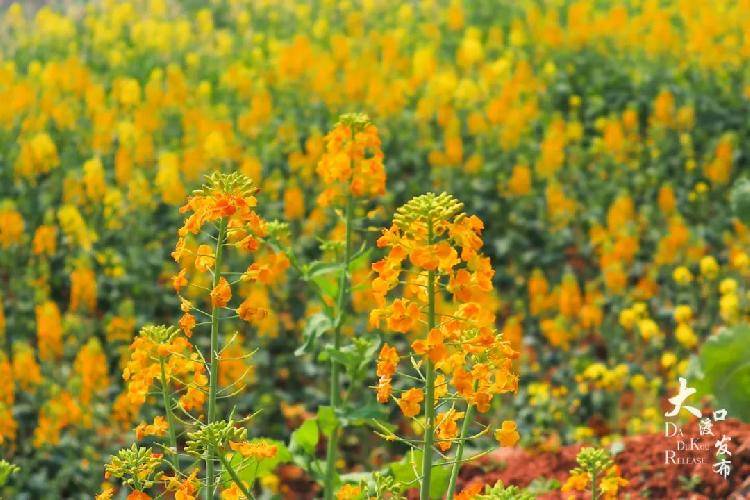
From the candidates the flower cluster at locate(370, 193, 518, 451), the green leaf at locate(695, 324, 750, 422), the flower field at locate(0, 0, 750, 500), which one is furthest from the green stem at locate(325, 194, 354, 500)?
the green leaf at locate(695, 324, 750, 422)

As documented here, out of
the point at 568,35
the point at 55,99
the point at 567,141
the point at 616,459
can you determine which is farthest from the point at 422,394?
the point at 568,35

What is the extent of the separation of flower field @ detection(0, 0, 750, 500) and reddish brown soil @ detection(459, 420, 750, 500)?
0.01 meters

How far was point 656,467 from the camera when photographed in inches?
159

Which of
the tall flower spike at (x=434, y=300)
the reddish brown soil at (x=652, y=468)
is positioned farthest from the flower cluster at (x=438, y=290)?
the reddish brown soil at (x=652, y=468)

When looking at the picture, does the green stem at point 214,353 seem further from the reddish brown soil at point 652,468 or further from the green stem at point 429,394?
the reddish brown soil at point 652,468

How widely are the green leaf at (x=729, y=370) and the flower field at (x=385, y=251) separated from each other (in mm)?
12

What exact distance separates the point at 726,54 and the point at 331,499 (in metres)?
5.59

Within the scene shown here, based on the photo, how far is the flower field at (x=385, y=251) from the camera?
3041 millimetres

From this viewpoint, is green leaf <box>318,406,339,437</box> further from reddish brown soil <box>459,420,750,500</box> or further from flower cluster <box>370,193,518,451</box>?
reddish brown soil <box>459,420,750,500</box>

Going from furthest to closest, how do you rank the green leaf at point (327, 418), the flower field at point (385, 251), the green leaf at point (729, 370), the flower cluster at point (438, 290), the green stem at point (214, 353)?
the green leaf at point (729, 370), the green leaf at point (327, 418), the flower field at point (385, 251), the green stem at point (214, 353), the flower cluster at point (438, 290)

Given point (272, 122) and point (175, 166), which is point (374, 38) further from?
point (175, 166)

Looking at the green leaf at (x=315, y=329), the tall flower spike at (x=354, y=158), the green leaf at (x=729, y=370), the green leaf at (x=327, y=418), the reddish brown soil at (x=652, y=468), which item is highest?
the tall flower spike at (x=354, y=158)

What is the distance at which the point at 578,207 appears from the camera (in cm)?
656

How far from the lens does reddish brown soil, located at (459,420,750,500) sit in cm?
392
